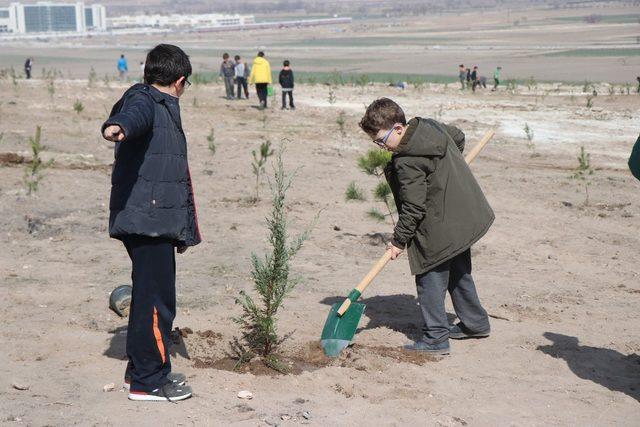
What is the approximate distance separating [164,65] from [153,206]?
0.61m

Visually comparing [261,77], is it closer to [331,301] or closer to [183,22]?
[331,301]

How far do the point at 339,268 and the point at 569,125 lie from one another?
10.2 m

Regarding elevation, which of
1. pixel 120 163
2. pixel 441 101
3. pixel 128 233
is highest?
pixel 120 163

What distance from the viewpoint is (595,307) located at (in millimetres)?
6336

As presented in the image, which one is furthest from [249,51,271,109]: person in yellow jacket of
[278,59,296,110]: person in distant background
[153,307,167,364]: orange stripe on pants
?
[153,307,167,364]: orange stripe on pants

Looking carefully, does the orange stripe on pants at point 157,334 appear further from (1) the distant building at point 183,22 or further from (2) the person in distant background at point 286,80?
(1) the distant building at point 183,22

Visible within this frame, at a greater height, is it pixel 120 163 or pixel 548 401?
pixel 120 163

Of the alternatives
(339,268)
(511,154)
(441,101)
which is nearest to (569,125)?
(511,154)

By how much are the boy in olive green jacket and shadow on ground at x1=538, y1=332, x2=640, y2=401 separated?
68 centimetres

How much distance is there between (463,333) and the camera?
18.6ft

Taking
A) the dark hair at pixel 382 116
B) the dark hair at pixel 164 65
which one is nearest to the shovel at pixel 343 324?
the dark hair at pixel 382 116

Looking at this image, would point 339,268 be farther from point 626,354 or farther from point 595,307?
point 626,354

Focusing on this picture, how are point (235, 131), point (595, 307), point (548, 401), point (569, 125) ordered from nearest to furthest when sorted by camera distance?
point (548, 401), point (595, 307), point (235, 131), point (569, 125)

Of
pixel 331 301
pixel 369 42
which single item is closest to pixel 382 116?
pixel 331 301
